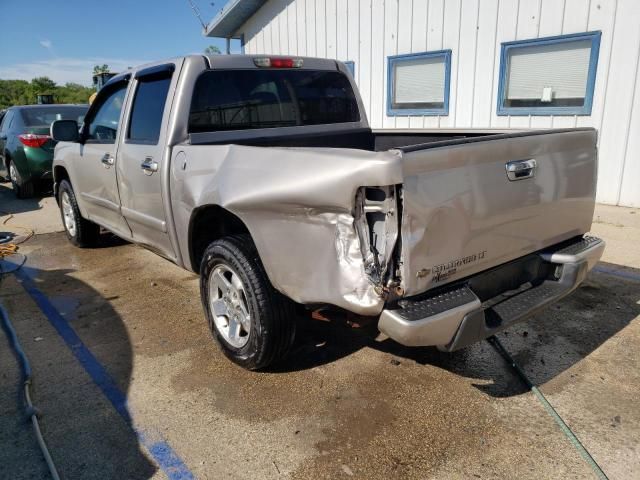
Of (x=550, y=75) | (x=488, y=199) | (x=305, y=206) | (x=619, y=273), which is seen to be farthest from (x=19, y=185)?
(x=619, y=273)

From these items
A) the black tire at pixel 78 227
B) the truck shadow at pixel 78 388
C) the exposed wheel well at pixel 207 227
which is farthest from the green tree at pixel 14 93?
the exposed wheel well at pixel 207 227

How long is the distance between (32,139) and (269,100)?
282 inches

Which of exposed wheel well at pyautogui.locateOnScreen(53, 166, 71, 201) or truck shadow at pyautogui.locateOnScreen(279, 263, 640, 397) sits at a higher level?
exposed wheel well at pyautogui.locateOnScreen(53, 166, 71, 201)

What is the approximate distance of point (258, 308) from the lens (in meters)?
2.82

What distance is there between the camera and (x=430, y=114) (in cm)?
895

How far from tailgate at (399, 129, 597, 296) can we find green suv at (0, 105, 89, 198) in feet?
29.7

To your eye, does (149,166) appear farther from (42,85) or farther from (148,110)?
(42,85)

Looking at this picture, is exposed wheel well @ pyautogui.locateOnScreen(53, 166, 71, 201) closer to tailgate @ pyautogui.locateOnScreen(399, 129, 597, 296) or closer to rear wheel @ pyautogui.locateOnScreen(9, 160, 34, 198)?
rear wheel @ pyautogui.locateOnScreen(9, 160, 34, 198)

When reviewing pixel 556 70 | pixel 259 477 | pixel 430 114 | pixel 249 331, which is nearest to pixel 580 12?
pixel 556 70

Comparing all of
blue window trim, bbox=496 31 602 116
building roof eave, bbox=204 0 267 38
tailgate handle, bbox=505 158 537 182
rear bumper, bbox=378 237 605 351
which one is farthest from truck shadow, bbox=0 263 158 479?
building roof eave, bbox=204 0 267 38

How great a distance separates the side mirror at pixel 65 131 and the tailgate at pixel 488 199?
4129 mm

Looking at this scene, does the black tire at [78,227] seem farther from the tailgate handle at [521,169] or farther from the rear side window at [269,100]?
the tailgate handle at [521,169]

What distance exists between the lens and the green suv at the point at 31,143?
923 cm

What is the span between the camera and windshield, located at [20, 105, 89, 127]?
9.52 m
